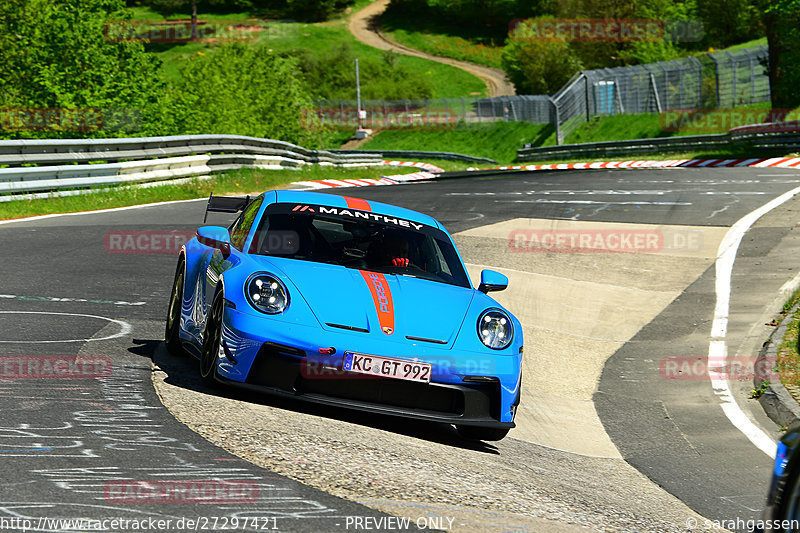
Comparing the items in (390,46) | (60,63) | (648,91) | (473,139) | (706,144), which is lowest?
(473,139)

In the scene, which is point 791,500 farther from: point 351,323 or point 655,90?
point 655,90

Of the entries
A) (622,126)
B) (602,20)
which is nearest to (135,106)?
(622,126)

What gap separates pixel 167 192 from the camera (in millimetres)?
21641

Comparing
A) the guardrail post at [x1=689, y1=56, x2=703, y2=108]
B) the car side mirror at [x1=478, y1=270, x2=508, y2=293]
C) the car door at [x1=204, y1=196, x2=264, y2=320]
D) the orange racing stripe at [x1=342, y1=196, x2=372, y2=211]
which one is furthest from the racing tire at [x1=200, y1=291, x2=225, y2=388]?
the guardrail post at [x1=689, y1=56, x2=703, y2=108]

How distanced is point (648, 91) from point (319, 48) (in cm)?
6705

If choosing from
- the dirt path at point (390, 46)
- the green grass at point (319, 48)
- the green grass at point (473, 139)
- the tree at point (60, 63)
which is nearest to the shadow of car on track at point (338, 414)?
the tree at point (60, 63)

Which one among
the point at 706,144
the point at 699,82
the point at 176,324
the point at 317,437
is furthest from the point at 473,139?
the point at 317,437

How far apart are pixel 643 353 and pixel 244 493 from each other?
6842 mm

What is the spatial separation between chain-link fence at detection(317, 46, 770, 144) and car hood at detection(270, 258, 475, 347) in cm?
4059

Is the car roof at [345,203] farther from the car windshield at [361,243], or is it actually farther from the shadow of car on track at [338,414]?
the shadow of car on track at [338,414]

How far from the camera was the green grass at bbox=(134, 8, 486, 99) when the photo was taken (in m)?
105

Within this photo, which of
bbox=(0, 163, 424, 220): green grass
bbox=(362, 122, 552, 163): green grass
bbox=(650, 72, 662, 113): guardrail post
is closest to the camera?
bbox=(0, 163, 424, 220): green grass

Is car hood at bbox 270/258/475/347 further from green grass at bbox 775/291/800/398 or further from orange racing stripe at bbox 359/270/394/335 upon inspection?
green grass at bbox 775/291/800/398

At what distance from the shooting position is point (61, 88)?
26.7 m
